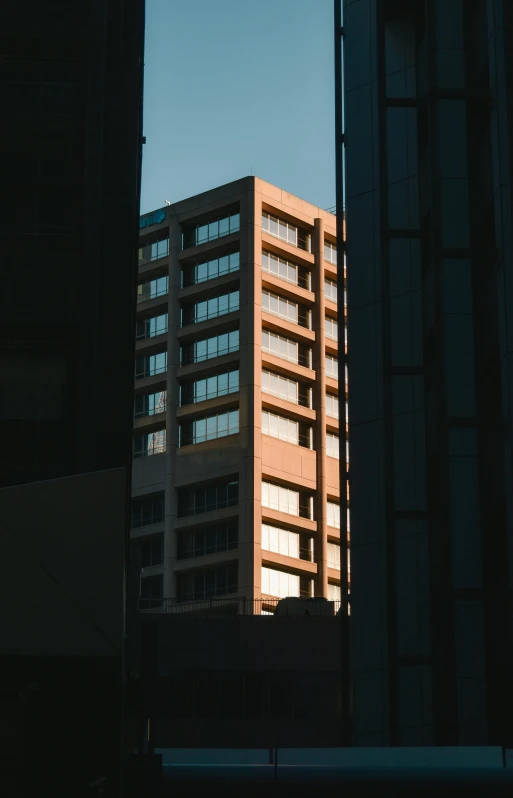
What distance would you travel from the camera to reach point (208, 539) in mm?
89750

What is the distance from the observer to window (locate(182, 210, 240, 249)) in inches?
3698

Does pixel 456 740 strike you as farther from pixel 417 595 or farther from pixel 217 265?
pixel 217 265

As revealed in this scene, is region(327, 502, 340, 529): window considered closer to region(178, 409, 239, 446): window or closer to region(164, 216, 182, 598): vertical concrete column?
region(178, 409, 239, 446): window

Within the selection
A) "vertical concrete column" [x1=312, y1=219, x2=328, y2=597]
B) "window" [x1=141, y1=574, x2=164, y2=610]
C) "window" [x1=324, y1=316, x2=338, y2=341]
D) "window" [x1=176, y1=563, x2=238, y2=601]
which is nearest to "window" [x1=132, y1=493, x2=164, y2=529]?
"window" [x1=141, y1=574, x2=164, y2=610]

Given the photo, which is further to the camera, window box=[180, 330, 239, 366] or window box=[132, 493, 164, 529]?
window box=[132, 493, 164, 529]

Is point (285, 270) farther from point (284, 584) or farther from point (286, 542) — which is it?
point (284, 584)

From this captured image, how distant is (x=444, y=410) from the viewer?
33125 mm

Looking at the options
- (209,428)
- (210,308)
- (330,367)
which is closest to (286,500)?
(209,428)

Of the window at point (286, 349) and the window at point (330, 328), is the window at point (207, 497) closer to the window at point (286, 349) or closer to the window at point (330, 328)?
the window at point (286, 349)

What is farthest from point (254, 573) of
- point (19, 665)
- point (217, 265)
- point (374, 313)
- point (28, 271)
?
point (19, 665)

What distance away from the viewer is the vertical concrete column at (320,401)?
91812 mm

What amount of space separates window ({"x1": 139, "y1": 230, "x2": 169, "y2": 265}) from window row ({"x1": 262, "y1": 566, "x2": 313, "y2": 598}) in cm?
2497

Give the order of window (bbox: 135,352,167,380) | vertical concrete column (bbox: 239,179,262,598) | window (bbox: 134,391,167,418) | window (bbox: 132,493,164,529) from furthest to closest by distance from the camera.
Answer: window (bbox: 135,352,167,380) → window (bbox: 134,391,167,418) → window (bbox: 132,493,164,529) → vertical concrete column (bbox: 239,179,262,598)

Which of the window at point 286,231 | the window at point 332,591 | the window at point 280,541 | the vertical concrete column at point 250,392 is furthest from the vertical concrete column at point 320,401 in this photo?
the vertical concrete column at point 250,392
